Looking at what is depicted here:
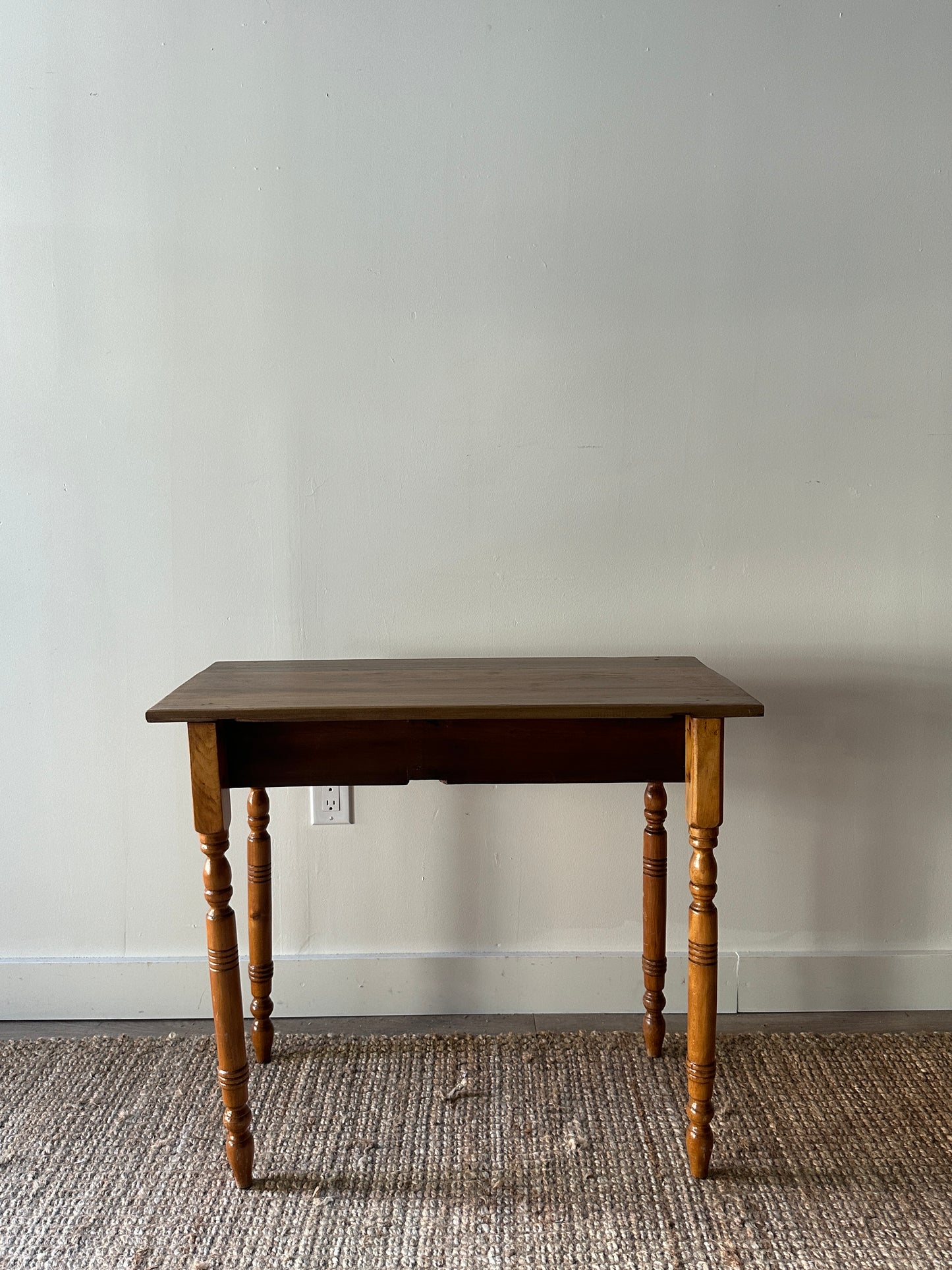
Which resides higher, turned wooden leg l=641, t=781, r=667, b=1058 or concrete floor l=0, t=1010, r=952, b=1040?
turned wooden leg l=641, t=781, r=667, b=1058

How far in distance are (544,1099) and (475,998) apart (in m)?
0.30

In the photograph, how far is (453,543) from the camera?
1699 millimetres

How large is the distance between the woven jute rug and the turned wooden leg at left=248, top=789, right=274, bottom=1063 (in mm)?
70

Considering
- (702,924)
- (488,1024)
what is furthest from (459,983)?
(702,924)

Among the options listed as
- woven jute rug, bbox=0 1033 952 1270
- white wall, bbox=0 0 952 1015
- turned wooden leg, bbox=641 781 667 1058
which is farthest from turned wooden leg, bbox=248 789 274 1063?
turned wooden leg, bbox=641 781 667 1058

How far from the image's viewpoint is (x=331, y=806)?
175 cm

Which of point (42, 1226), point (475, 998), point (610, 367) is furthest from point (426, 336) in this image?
point (42, 1226)

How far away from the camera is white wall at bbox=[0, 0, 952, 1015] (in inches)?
63.7

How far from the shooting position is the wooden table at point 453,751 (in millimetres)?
1217

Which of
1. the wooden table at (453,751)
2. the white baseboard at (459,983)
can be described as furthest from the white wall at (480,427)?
the wooden table at (453,751)

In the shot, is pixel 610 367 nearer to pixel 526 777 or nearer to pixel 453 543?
pixel 453 543

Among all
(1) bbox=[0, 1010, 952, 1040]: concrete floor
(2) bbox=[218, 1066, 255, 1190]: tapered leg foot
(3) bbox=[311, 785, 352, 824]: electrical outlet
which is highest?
(3) bbox=[311, 785, 352, 824]: electrical outlet

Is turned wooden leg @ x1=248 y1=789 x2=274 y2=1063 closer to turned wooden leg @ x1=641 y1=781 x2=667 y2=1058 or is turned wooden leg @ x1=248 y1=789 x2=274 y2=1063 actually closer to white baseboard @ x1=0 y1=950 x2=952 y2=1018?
white baseboard @ x1=0 y1=950 x2=952 y2=1018

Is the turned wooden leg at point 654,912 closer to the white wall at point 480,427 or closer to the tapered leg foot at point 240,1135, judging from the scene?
the white wall at point 480,427
